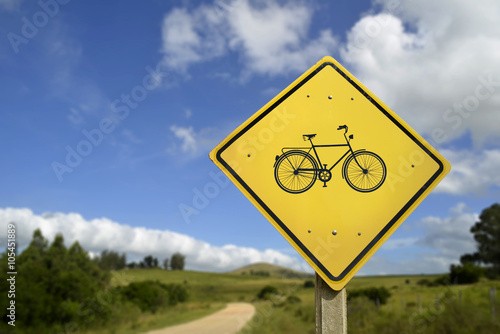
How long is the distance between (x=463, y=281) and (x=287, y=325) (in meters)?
26.9

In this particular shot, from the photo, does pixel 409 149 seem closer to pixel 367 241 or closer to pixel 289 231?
pixel 367 241

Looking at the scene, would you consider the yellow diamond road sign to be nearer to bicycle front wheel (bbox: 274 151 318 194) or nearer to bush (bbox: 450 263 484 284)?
bicycle front wheel (bbox: 274 151 318 194)

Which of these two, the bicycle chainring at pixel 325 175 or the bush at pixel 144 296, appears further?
the bush at pixel 144 296

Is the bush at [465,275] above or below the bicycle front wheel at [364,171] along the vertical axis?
above

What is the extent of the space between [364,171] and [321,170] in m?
0.22

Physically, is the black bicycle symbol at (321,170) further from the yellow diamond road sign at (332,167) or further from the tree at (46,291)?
the tree at (46,291)

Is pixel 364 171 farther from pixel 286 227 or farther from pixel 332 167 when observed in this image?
pixel 286 227

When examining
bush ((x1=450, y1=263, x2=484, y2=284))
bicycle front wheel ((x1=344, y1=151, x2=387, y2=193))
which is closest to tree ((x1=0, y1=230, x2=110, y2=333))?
bicycle front wheel ((x1=344, y1=151, x2=387, y2=193))

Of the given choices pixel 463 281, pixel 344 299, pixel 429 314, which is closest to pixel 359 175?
pixel 344 299

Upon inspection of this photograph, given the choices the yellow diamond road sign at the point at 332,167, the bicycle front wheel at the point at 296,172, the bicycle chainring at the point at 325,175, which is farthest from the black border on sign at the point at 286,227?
the bicycle chainring at the point at 325,175

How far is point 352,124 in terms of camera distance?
1947 mm

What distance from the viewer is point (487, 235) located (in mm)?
45000

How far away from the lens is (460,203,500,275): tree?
1719 inches

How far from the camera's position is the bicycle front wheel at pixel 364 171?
5.97ft
